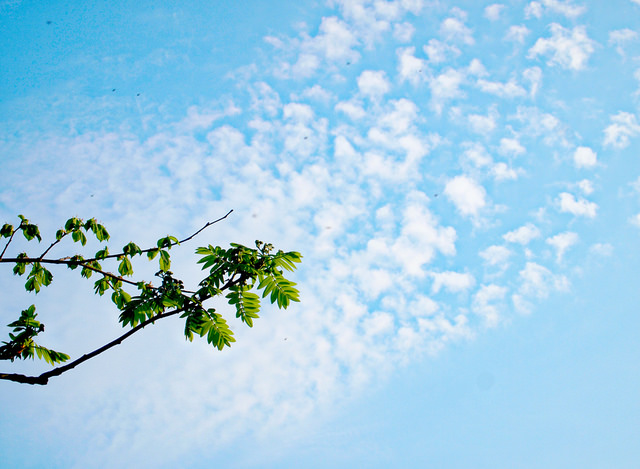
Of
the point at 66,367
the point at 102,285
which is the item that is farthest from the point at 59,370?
the point at 102,285

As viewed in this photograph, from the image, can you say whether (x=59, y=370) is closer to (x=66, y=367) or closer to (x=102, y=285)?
(x=66, y=367)

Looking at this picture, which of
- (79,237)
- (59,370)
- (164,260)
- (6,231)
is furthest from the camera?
(79,237)

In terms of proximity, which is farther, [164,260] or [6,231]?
[164,260]

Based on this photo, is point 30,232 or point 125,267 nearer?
point 30,232

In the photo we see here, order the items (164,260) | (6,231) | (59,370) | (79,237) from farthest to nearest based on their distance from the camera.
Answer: (79,237) < (164,260) < (6,231) < (59,370)

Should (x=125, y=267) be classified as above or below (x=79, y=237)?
below

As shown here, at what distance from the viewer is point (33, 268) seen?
178 inches

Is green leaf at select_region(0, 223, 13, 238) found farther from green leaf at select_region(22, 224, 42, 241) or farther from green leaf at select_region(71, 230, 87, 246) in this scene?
green leaf at select_region(71, 230, 87, 246)

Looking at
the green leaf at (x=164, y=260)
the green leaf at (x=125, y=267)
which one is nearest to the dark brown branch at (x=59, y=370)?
the green leaf at (x=164, y=260)

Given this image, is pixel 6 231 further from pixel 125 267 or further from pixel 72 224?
pixel 125 267

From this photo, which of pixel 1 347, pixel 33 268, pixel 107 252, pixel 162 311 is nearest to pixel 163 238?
pixel 107 252

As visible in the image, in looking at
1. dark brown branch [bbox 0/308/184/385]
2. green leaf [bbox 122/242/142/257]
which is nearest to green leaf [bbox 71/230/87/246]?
green leaf [bbox 122/242/142/257]

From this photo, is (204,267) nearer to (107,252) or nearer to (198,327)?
(198,327)

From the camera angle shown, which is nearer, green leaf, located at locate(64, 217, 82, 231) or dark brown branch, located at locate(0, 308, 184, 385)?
dark brown branch, located at locate(0, 308, 184, 385)
